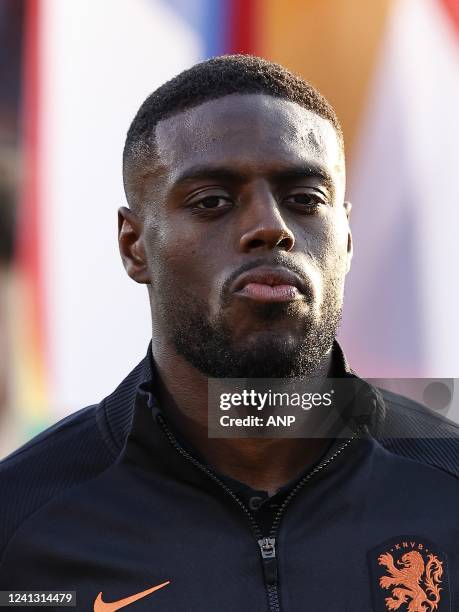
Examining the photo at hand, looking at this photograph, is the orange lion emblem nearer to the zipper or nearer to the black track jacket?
the black track jacket

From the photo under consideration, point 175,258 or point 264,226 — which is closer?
point 264,226

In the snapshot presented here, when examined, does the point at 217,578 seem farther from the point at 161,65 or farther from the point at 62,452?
the point at 161,65

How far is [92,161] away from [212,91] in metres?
3.22

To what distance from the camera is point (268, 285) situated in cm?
250

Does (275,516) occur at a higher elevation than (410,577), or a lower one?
higher

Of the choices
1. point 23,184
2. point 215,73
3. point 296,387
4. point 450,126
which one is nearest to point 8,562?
point 296,387

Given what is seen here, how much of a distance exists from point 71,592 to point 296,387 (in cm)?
80

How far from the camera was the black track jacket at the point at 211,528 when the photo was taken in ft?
7.97

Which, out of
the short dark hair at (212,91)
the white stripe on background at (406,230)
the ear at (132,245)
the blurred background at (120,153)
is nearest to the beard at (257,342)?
the ear at (132,245)

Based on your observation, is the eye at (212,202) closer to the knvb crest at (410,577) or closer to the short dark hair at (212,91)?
the short dark hair at (212,91)

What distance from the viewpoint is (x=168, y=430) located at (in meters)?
2.65

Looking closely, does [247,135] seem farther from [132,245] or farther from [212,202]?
[132,245]

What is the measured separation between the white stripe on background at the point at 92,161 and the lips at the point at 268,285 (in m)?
3.04

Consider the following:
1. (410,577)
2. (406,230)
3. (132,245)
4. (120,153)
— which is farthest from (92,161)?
(410,577)
